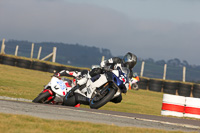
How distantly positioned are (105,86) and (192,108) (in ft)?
15.1

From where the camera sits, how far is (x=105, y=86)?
10312 mm

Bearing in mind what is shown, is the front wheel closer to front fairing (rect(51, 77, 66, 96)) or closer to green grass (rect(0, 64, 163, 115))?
front fairing (rect(51, 77, 66, 96))

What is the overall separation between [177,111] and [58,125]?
8.40 meters

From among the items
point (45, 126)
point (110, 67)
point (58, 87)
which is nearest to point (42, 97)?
point (58, 87)

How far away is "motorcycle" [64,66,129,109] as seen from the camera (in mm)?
10095

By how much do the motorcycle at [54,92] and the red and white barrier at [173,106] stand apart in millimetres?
3890

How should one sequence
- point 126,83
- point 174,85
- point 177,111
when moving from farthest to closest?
point 174,85
point 177,111
point 126,83

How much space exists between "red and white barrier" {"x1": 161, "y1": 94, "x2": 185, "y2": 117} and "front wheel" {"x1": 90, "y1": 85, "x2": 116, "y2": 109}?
13.9ft

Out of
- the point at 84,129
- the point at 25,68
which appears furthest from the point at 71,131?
the point at 25,68

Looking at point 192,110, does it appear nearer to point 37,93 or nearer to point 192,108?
point 192,108

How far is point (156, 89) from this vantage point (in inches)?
1163

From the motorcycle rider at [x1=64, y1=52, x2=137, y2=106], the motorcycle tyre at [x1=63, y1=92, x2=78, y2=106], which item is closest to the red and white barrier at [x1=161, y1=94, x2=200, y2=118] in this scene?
the motorcycle rider at [x1=64, y1=52, x2=137, y2=106]

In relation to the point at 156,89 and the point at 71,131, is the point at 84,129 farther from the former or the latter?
the point at 156,89

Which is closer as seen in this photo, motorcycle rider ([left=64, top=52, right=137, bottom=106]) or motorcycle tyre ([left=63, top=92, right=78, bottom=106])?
motorcycle rider ([left=64, top=52, right=137, bottom=106])
